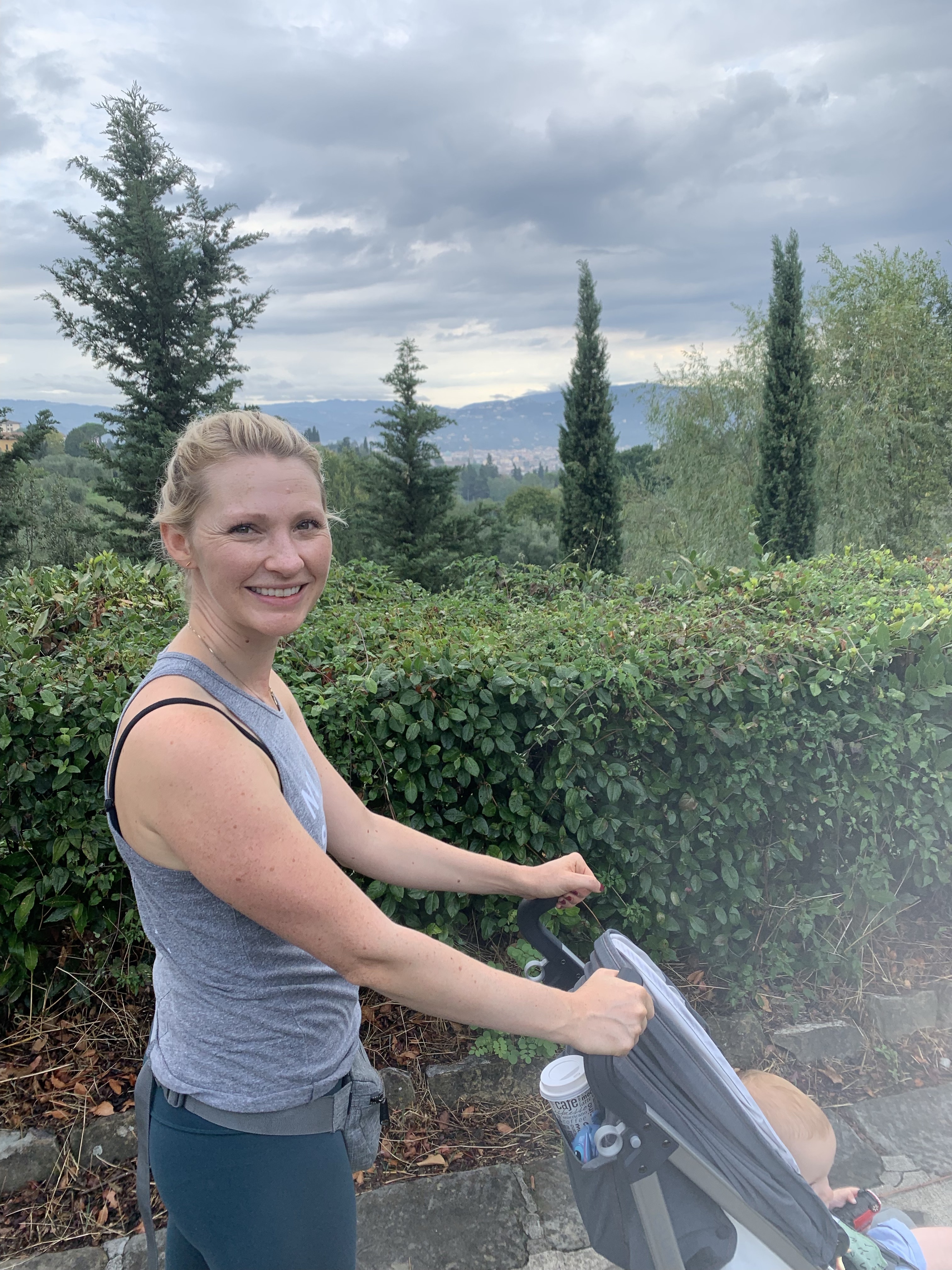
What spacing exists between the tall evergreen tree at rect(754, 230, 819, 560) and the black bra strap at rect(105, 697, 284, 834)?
24851 mm

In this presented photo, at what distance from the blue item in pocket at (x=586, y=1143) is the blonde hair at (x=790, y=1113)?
67 centimetres

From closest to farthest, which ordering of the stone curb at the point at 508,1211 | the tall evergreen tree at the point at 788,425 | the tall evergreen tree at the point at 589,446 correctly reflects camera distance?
the stone curb at the point at 508,1211 → the tall evergreen tree at the point at 788,425 → the tall evergreen tree at the point at 589,446

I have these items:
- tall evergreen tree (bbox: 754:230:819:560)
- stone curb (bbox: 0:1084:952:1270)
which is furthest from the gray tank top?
tall evergreen tree (bbox: 754:230:819:560)

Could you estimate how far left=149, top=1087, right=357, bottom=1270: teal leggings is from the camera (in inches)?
52.0

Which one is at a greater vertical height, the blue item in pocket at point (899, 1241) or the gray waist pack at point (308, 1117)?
the gray waist pack at point (308, 1117)

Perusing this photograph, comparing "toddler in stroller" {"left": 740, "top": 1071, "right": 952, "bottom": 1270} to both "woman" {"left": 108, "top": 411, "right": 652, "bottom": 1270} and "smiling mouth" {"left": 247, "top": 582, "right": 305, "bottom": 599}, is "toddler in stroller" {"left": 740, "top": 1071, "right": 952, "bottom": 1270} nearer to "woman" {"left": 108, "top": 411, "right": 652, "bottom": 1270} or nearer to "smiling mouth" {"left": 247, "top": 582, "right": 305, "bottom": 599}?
"woman" {"left": 108, "top": 411, "right": 652, "bottom": 1270}

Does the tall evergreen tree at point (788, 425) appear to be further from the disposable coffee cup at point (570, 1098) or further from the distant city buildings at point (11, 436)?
the disposable coffee cup at point (570, 1098)

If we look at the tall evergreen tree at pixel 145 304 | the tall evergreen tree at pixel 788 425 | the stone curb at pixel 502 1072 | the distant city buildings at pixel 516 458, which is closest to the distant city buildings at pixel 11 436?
the tall evergreen tree at pixel 145 304

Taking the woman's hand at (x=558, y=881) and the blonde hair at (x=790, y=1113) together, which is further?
the blonde hair at (x=790, y=1113)

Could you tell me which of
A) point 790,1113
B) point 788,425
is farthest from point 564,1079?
point 788,425

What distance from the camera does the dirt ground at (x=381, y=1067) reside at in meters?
2.40

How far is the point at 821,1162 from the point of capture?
1.94 m

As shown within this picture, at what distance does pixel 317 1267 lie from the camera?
1.37 meters

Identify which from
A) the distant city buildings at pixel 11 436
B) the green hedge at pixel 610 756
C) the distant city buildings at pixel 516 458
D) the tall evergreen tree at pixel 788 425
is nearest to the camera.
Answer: the green hedge at pixel 610 756
